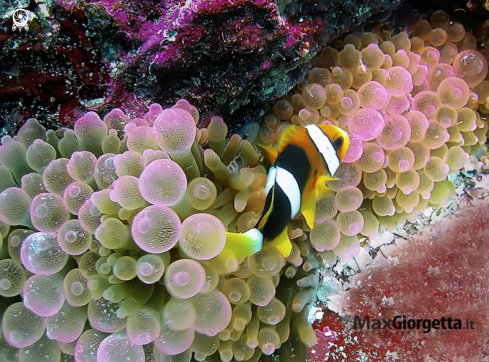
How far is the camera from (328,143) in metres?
1.37

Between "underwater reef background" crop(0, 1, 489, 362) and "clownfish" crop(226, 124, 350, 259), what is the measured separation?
0.31ft

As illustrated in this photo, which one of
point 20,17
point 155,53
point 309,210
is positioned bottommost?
point 309,210

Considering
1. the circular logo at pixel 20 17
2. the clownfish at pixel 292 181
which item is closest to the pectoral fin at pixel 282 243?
the clownfish at pixel 292 181

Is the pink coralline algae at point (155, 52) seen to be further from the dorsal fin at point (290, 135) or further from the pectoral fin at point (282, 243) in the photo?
the pectoral fin at point (282, 243)

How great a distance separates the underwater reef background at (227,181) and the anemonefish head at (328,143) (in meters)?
0.16

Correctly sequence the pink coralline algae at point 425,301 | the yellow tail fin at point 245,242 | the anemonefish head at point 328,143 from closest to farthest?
the yellow tail fin at point 245,242 → the anemonefish head at point 328,143 → the pink coralline algae at point 425,301

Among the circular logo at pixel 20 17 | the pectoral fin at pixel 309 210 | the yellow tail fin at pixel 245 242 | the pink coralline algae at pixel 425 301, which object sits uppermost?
the circular logo at pixel 20 17

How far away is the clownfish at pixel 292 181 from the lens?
3.97 ft

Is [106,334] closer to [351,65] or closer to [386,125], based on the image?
[386,125]

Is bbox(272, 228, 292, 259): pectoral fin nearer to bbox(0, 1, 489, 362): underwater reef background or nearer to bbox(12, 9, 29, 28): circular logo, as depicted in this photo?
bbox(0, 1, 489, 362): underwater reef background

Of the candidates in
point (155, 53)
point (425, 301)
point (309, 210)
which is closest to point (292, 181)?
point (309, 210)

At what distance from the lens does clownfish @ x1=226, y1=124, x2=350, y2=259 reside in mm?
1211

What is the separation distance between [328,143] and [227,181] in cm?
41

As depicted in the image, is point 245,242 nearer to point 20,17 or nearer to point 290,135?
point 290,135
